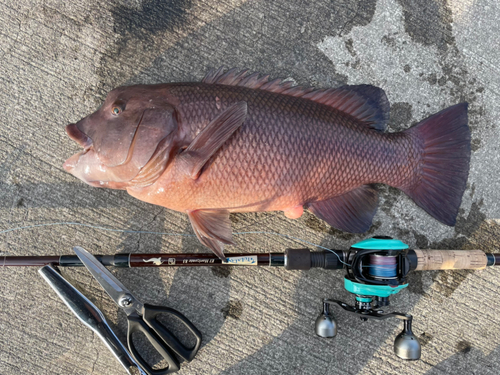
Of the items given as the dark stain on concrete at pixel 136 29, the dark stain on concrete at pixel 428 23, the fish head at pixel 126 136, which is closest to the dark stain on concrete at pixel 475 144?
the dark stain on concrete at pixel 428 23

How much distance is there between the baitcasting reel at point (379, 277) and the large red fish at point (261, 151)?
0.66ft

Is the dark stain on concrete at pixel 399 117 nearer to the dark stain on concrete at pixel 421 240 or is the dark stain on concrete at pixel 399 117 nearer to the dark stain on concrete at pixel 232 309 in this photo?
the dark stain on concrete at pixel 421 240

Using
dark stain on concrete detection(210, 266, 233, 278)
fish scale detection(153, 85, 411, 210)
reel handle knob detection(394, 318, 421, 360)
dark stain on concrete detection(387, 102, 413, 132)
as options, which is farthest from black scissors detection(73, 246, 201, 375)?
dark stain on concrete detection(387, 102, 413, 132)

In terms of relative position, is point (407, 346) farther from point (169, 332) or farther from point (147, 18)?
point (147, 18)

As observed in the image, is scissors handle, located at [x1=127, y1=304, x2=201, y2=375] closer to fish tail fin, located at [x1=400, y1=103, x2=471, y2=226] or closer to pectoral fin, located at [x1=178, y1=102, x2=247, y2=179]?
pectoral fin, located at [x1=178, y1=102, x2=247, y2=179]

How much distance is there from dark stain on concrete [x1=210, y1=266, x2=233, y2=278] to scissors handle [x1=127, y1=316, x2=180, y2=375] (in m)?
A: 0.44

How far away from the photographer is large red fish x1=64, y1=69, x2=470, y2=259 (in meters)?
1.39

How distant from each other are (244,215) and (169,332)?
736mm

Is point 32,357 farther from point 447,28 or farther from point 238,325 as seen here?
point 447,28

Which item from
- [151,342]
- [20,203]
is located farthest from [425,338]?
[20,203]

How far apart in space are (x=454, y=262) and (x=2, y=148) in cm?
262

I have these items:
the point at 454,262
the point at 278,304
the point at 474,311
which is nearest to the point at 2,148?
the point at 278,304

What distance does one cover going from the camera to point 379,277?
59.9 inches

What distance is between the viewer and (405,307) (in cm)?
187
